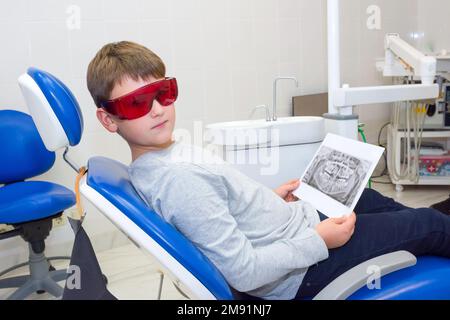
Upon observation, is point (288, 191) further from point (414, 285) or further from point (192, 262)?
point (192, 262)

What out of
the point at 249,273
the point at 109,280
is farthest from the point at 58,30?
the point at 249,273

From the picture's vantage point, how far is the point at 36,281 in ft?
6.28

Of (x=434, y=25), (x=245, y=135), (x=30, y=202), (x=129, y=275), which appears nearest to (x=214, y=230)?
(x=245, y=135)

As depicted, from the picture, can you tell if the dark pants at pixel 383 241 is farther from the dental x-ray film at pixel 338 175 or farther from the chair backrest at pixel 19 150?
the chair backrest at pixel 19 150

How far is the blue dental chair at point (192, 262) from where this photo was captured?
2.99 ft

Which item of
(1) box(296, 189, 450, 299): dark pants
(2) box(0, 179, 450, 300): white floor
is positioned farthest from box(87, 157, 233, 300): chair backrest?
(2) box(0, 179, 450, 300): white floor

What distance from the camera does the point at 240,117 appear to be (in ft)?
9.48

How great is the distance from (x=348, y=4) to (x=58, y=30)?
88.9 inches

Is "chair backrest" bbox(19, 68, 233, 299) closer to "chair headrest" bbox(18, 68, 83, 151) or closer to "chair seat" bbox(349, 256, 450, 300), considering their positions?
"chair headrest" bbox(18, 68, 83, 151)

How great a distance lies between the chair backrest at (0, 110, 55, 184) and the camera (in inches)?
77.5

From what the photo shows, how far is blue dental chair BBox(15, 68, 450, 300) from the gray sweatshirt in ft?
0.11

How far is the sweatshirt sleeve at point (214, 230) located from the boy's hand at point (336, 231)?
0.15 meters

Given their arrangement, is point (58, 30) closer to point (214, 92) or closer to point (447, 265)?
point (214, 92)

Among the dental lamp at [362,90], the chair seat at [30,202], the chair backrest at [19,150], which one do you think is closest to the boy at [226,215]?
the dental lamp at [362,90]
